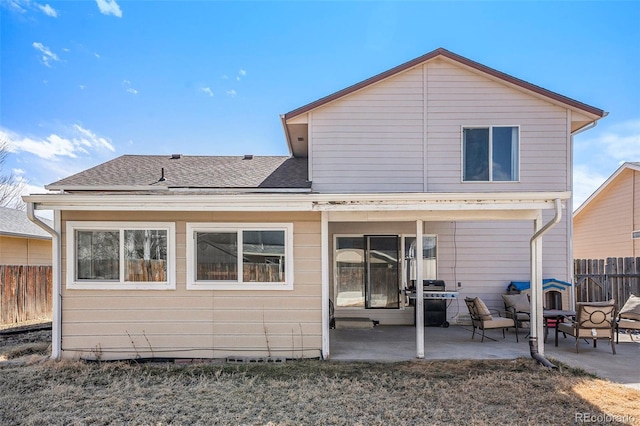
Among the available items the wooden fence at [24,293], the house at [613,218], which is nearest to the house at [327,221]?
the wooden fence at [24,293]

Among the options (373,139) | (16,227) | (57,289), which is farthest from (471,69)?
(16,227)

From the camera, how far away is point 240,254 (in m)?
6.00

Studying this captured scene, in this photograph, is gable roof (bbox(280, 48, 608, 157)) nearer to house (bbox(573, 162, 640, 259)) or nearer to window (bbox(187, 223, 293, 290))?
window (bbox(187, 223, 293, 290))

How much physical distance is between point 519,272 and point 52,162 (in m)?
23.4

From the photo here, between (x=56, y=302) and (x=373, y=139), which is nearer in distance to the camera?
(x=56, y=302)

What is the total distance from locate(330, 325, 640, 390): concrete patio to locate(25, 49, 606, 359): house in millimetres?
559

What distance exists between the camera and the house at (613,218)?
12562 mm

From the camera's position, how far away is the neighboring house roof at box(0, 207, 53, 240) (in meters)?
13.0

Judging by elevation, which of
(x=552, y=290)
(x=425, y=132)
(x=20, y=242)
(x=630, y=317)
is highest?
(x=425, y=132)

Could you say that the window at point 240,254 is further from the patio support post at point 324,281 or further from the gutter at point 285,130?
the gutter at point 285,130

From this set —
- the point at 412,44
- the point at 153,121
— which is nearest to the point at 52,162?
the point at 153,121

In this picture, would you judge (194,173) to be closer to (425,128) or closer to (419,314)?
(425,128)

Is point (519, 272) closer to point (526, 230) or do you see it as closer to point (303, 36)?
point (526, 230)

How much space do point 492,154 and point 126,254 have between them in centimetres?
776
